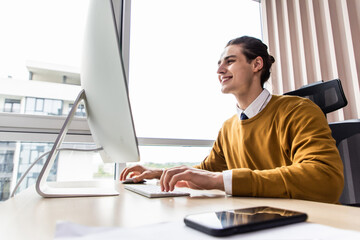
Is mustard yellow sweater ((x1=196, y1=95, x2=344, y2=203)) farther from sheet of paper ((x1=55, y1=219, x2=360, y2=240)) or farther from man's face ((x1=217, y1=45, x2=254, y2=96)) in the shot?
sheet of paper ((x1=55, y1=219, x2=360, y2=240))

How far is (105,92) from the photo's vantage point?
0.63 meters

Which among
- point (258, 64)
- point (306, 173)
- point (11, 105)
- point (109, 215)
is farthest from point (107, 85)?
point (11, 105)

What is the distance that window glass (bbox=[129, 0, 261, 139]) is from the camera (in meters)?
1.95

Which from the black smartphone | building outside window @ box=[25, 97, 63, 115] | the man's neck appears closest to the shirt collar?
the man's neck

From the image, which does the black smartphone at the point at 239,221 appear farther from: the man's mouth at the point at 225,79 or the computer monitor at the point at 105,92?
the man's mouth at the point at 225,79

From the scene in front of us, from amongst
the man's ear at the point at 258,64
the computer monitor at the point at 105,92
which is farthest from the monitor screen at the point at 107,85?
the man's ear at the point at 258,64

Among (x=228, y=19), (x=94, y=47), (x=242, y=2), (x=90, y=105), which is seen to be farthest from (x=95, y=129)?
(x=242, y=2)

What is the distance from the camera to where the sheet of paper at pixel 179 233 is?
280 millimetres

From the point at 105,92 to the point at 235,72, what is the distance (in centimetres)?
84

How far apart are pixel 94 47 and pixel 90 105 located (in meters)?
0.18

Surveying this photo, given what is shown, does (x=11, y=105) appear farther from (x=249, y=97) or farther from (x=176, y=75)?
(x=249, y=97)

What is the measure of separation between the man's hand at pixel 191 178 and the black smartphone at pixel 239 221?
1.00ft

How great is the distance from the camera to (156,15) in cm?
212

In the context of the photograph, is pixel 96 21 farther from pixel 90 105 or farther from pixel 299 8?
pixel 299 8
